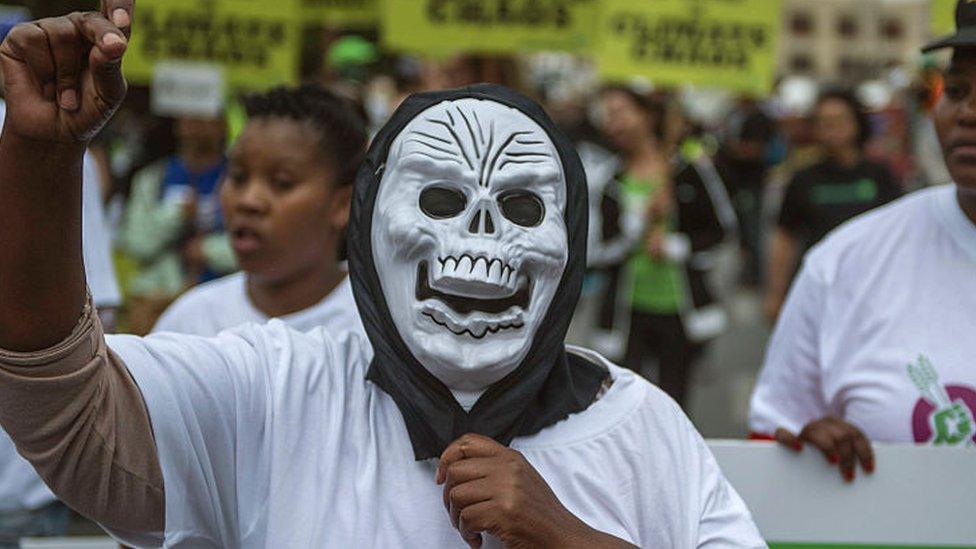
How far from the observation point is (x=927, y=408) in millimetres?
3055

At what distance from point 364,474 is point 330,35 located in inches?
313

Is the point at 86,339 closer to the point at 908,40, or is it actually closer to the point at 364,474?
the point at 364,474

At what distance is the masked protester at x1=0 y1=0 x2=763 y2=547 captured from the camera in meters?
2.02

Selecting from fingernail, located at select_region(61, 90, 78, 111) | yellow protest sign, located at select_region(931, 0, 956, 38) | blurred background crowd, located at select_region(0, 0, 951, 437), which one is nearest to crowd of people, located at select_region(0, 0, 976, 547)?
fingernail, located at select_region(61, 90, 78, 111)

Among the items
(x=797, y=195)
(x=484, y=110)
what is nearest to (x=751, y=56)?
(x=797, y=195)

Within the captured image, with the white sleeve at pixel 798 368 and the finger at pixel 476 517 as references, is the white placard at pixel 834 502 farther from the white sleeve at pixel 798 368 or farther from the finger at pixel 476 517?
the finger at pixel 476 517

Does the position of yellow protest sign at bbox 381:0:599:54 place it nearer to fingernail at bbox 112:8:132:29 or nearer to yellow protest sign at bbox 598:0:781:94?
yellow protest sign at bbox 598:0:781:94

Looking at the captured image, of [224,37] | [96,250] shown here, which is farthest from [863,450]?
[224,37]

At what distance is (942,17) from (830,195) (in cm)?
286

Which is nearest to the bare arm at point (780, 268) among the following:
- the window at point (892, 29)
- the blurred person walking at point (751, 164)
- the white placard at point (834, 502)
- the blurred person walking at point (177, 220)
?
the blurred person walking at point (177, 220)

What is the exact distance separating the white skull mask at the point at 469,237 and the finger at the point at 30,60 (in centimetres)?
59

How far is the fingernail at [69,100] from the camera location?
70.6 inches

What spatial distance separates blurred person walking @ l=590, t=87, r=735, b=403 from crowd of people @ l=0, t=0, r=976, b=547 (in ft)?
11.8

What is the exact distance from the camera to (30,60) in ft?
5.91
